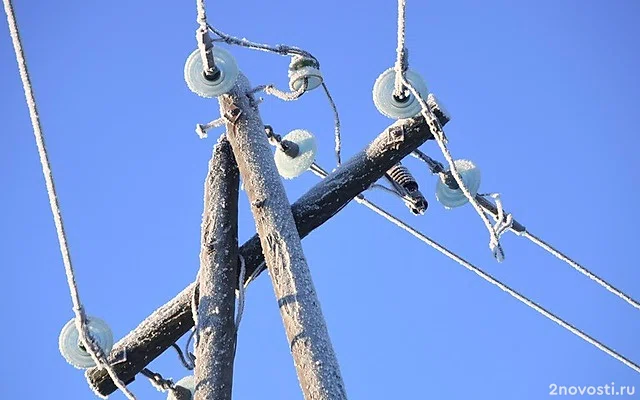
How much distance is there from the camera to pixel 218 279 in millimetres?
3922

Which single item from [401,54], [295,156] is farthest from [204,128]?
[401,54]

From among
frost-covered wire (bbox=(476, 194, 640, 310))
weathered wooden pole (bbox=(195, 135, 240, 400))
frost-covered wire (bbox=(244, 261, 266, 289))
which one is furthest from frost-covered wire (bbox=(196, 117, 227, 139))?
frost-covered wire (bbox=(476, 194, 640, 310))

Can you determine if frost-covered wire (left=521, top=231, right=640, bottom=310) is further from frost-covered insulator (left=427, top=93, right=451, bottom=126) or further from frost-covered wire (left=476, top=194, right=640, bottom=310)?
frost-covered insulator (left=427, top=93, right=451, bottom=126)

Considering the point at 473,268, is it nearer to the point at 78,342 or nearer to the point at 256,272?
the point at 256,272

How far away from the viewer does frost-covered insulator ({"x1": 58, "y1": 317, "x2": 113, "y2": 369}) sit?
3920 mm

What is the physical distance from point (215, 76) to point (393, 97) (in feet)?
2.46

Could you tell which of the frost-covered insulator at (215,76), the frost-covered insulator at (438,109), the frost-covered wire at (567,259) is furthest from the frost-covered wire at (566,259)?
the frost-covered insulator at (215,76)

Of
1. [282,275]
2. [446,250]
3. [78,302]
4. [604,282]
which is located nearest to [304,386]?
[282,275]

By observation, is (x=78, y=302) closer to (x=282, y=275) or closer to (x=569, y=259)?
(x=282, y=275)

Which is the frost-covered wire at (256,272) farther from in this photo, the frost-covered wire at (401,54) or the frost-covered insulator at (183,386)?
the frost-covered wire at (401,54)

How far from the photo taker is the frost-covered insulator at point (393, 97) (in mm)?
4137

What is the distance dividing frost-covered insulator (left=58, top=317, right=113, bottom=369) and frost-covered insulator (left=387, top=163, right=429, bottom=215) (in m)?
1.50

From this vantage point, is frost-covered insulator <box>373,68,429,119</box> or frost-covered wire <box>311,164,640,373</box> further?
frost-covered wire <box>311,164,640,373</box>

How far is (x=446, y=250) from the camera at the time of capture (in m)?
5.27
